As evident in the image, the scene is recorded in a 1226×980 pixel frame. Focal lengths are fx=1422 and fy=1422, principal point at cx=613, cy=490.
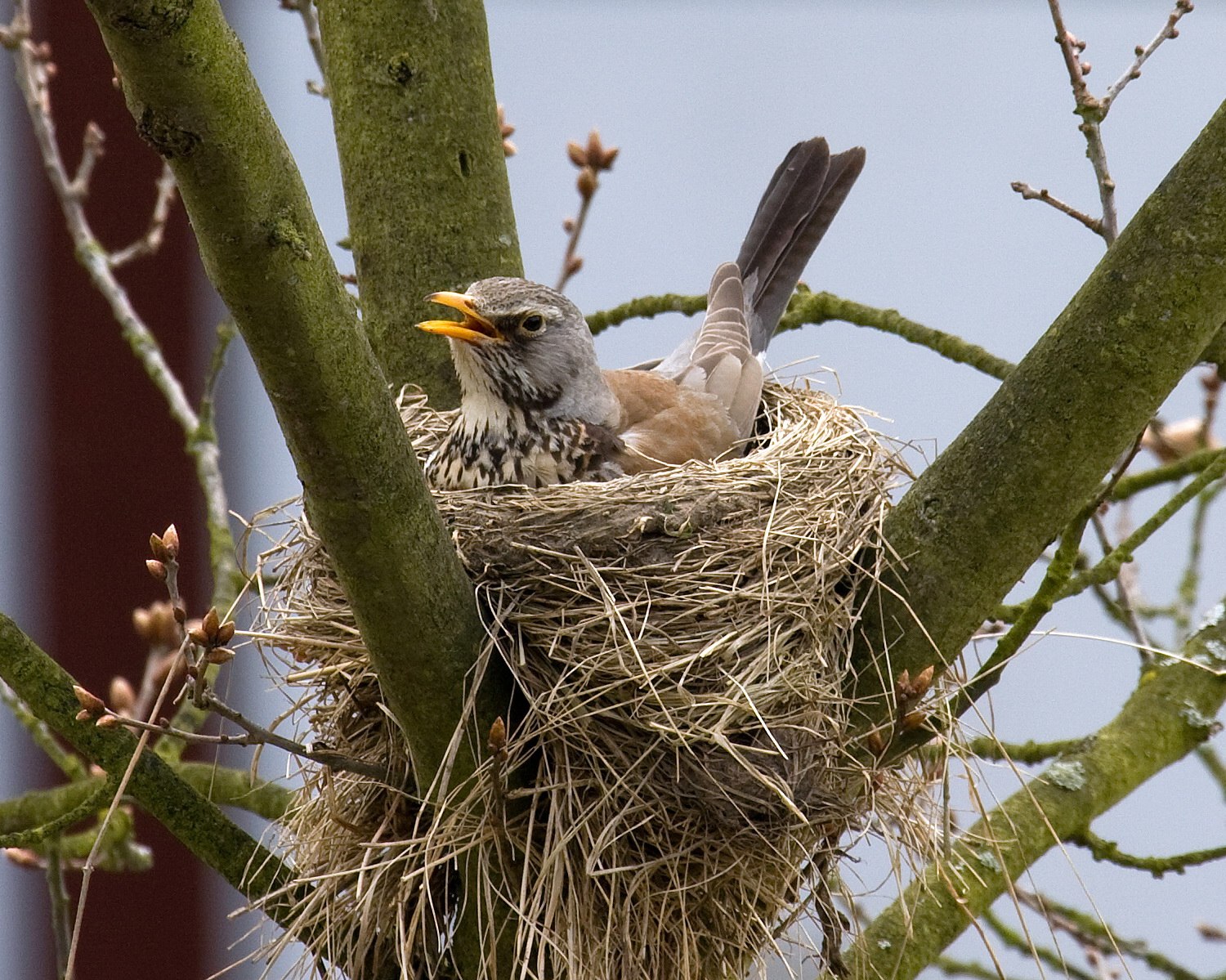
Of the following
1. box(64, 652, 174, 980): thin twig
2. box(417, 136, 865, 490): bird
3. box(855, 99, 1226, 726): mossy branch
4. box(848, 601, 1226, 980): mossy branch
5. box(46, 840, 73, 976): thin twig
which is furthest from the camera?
box(417, 136, 865, 490): bird

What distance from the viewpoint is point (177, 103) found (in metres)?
1.58

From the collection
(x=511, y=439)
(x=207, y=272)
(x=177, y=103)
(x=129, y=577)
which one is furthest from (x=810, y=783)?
(x=129, y=577)

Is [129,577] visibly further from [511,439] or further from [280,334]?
[280,334]

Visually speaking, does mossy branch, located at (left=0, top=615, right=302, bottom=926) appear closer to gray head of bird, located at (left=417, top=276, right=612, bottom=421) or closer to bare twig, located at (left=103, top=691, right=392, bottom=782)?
bare twig, located at (left=103, top=691, right=392, bottom=782)

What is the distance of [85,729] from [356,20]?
1.62 meters

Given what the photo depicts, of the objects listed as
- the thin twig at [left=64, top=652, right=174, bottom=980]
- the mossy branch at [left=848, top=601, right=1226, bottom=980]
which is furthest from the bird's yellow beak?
the mossy branch at [left=848, top=601, right=1226, bottom=980]

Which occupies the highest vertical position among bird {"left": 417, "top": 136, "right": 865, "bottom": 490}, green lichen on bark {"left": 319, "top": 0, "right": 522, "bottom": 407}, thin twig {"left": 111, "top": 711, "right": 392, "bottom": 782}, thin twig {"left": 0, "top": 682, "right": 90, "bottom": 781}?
green lichen on bark {"left": 319, "top": 0, "right": 522, "bottom": 407}

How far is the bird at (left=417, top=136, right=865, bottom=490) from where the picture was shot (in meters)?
3.00

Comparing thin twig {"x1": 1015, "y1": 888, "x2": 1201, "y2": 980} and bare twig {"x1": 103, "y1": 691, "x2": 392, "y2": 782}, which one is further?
thin twig {"x1": 1015, "y1": 888, "x2": 1201, "y2": 980}

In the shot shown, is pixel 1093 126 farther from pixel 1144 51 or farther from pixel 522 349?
pixel 522 349

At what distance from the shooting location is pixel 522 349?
3072 mm

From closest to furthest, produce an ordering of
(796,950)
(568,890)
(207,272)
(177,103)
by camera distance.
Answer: (177,103)
(207,272)
(568,890)
(796,950)

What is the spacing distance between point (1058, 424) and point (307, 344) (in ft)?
3.80

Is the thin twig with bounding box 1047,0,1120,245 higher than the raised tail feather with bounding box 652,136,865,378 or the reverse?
the reverse
